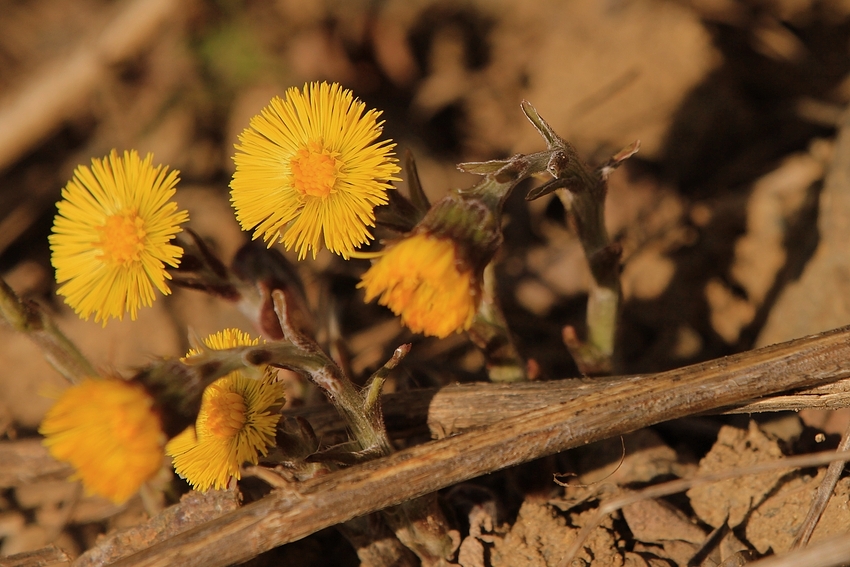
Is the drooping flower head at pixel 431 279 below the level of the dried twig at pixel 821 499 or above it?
above

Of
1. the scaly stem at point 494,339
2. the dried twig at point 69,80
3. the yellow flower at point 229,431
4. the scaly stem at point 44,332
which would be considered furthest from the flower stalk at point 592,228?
the dried twig at point 69,80

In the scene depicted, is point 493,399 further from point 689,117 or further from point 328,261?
point 689,117

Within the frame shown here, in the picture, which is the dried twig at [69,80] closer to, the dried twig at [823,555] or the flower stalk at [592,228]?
the flower stalk at [592,228]

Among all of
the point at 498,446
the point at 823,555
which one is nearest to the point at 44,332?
the point at 498,446

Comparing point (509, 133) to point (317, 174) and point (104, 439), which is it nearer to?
point (317, 174)

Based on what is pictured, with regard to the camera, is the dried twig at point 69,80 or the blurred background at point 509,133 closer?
the blurred background at point 509,133

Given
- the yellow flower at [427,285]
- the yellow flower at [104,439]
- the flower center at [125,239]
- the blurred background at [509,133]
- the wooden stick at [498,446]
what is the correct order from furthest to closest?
the blurred background at [509,133]
the flower center at [125,239]
the wooden stick at [498,446]
the yellow flower at [427,285]
the yellow flower at [104,439]
